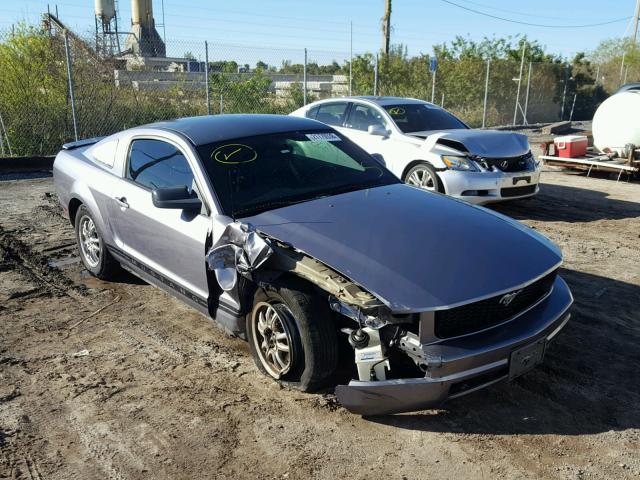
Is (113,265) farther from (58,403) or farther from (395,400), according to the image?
(395,400)

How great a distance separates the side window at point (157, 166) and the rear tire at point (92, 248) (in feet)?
2.65

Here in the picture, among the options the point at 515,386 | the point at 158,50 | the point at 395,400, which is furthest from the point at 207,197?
the point at 158,50

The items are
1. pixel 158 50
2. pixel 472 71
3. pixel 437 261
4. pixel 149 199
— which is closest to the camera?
pixel 437 261

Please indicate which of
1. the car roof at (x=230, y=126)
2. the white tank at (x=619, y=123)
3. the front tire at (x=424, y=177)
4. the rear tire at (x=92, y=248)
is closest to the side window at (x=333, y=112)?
the front tire at (x=424, y=177)

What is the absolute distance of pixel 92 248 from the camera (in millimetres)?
5500

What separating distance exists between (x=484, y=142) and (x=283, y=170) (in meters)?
4.40

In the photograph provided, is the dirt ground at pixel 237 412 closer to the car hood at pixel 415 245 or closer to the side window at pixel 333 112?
the car hood at pixel 415 245

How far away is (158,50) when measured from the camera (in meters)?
19.7

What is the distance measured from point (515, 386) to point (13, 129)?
1247 centimetres

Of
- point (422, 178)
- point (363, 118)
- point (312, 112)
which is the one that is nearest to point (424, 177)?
point (422, 178)

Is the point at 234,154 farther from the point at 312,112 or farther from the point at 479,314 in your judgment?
the point at 312,112

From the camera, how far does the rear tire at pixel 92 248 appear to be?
206 inches

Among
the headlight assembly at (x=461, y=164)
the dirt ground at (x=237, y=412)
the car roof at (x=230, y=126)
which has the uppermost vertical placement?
the car roof at (x=230, y=126)

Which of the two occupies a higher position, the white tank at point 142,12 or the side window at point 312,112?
the white tank at point 142,12
